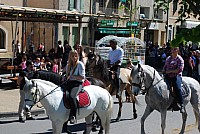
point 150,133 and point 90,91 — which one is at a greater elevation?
point 90,91

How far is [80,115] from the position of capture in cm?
930

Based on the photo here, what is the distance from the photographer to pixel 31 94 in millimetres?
8422

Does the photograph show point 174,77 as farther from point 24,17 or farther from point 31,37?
point 31,37

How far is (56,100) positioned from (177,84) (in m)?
3.37

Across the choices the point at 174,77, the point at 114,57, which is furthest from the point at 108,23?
the point at 174,77

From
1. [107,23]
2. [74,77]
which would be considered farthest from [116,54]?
[107,23]

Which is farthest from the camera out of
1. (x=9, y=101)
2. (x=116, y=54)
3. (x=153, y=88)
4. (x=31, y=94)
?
(x=9, y=101)

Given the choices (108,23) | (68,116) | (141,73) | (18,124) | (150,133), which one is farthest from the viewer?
(108,23)

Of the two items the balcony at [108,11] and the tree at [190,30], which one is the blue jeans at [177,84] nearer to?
the tree at [190,30]

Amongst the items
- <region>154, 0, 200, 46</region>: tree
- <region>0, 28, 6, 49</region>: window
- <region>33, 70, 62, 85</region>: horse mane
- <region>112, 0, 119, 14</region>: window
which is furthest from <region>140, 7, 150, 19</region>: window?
<region>154, 0, 200, 46</region>: tree

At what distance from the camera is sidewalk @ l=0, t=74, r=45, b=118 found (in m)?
13.8

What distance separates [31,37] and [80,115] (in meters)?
26.9

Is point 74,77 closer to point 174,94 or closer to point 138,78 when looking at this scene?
point 138,78

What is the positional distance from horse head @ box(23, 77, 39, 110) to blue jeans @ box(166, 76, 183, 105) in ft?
12.2
